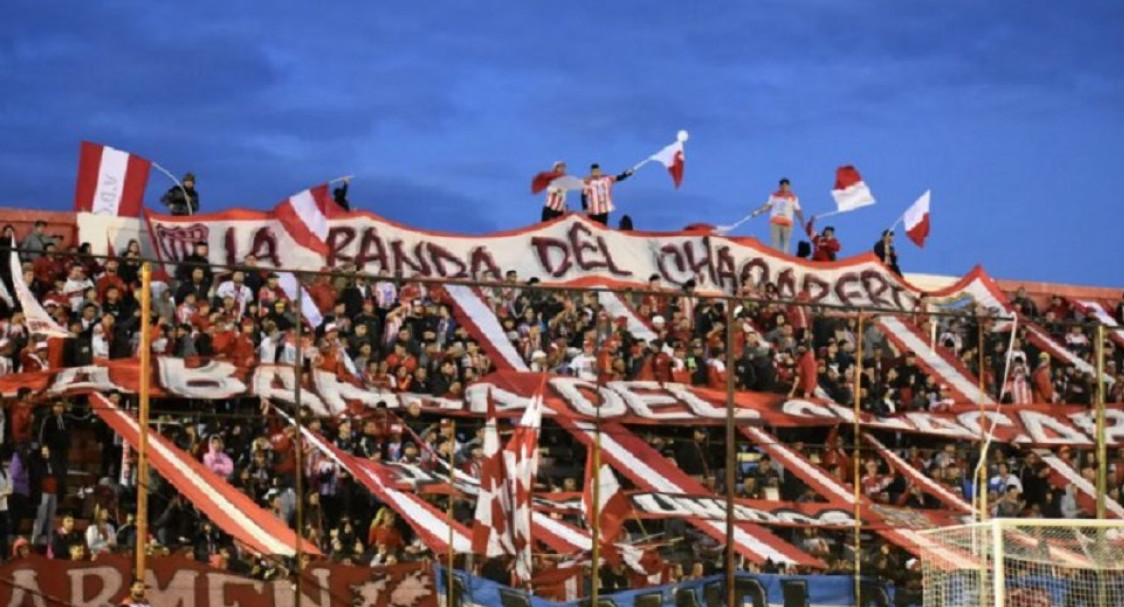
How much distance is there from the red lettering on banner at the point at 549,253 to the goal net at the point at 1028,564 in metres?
9.42

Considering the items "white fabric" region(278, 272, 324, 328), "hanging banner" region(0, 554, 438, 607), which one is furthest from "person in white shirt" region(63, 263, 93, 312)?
"hanging banner" region(0, 554, 438, 607)

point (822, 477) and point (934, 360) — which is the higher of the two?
point (934, 360)

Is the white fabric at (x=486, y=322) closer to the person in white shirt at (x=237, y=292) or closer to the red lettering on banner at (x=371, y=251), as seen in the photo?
the person in white shirt at (x=237, y=292)

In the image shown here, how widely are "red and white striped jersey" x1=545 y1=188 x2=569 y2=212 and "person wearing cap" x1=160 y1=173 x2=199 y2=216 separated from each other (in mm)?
5881

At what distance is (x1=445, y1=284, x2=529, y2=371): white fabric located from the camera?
22.6 m

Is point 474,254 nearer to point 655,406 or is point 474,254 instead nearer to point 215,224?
point 215,224

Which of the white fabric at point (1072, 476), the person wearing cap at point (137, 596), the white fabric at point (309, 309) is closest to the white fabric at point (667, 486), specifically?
the white fabric at point (309, 309)

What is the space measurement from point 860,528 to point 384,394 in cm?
545

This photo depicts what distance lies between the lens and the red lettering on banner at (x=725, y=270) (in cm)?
3288

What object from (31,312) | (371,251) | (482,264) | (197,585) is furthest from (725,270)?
(197,585)

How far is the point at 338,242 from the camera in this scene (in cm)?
2961

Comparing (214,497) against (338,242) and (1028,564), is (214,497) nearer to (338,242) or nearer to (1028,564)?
(1028,564)

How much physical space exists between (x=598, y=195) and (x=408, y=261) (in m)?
4.36

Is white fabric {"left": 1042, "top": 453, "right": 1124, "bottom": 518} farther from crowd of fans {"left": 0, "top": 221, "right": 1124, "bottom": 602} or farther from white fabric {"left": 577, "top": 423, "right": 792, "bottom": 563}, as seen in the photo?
white fabric {"left": 577, "top": 423, "right": 792, "bottom": 563}
